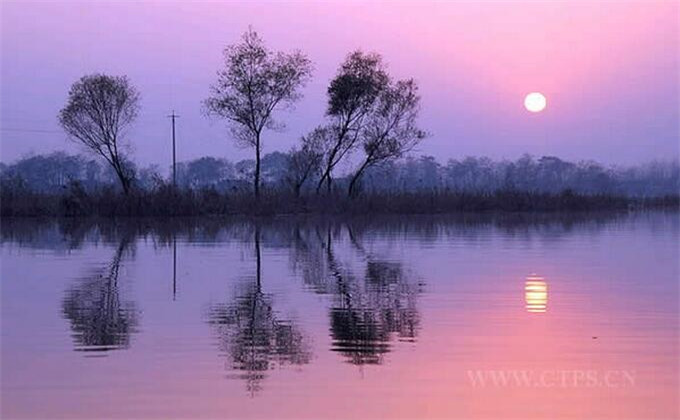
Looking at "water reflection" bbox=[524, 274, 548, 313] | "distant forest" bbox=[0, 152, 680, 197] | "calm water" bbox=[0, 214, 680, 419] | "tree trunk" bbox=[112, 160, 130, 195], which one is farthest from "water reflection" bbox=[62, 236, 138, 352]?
"distant forest" bbox=[0, 152, 680, 197]

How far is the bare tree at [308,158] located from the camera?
51344 millimetres

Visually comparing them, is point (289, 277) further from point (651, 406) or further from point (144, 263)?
point (651, 406)

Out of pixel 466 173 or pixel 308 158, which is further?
pixel 466 173

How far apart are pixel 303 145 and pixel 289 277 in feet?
129

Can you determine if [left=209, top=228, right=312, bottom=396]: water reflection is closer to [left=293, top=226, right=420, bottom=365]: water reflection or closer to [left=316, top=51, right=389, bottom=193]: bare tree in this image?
[left=293, top=226, right=420, bottom=365]: water reflection

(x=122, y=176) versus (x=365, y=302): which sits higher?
(x=122, y=176)

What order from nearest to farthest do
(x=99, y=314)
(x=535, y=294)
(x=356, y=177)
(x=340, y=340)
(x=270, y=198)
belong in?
1. (x=340, y=340)
2. (x=99, y=314)
3. (x=535, y=294)
4. (x=270, y=198)
5. (x=356, y=177)

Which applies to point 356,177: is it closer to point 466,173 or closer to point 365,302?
point 365,302

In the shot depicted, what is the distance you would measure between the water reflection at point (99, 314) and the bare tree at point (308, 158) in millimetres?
→ 37779

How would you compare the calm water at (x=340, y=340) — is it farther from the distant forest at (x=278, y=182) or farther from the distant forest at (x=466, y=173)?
the distant forest at (x=466, y=173)

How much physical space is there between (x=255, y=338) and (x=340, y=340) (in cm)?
76

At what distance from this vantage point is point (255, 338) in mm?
8117

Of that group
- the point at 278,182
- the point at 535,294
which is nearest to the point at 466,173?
the point at 278,182

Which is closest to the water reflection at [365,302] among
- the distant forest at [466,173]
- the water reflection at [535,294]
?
the water reflection at [535,294]
